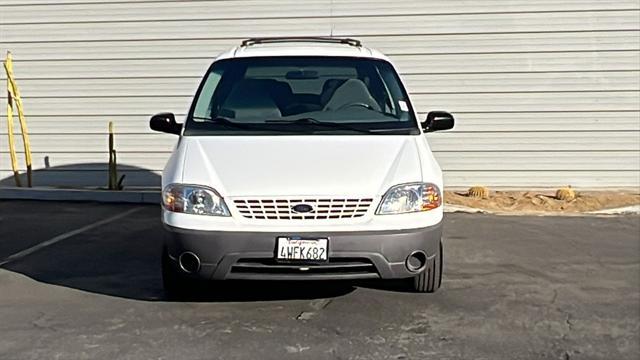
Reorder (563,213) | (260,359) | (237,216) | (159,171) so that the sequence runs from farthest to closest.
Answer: (159,171) → (563,213) → (237,216) → (260,359)

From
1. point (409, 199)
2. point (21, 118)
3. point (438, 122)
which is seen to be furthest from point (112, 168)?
point (409, 199)

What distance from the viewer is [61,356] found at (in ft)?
13.6

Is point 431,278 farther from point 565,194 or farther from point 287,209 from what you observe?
point 565,194

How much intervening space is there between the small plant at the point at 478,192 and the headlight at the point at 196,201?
5.73 meters

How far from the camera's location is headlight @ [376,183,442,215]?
4543 millimetres

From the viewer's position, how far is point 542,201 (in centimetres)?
946

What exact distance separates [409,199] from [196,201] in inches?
49.1

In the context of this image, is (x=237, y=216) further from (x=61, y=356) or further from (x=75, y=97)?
(x=75, y=97)

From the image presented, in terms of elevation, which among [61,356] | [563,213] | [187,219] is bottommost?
[563,213]

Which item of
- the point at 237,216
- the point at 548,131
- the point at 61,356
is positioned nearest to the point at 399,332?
the point at 237,216

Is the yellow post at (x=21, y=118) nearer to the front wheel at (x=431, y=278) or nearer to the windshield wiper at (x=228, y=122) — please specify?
the windshield wiper at (x=228, y=122)

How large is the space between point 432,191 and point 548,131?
18.4 ft

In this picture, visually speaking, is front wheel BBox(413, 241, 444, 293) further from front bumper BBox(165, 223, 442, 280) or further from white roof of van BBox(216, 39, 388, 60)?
white roof of van BBox(216, 39, 388, 60)

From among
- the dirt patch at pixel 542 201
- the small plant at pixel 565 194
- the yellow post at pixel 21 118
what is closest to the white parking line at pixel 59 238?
the yellow post at pixel 21 118
